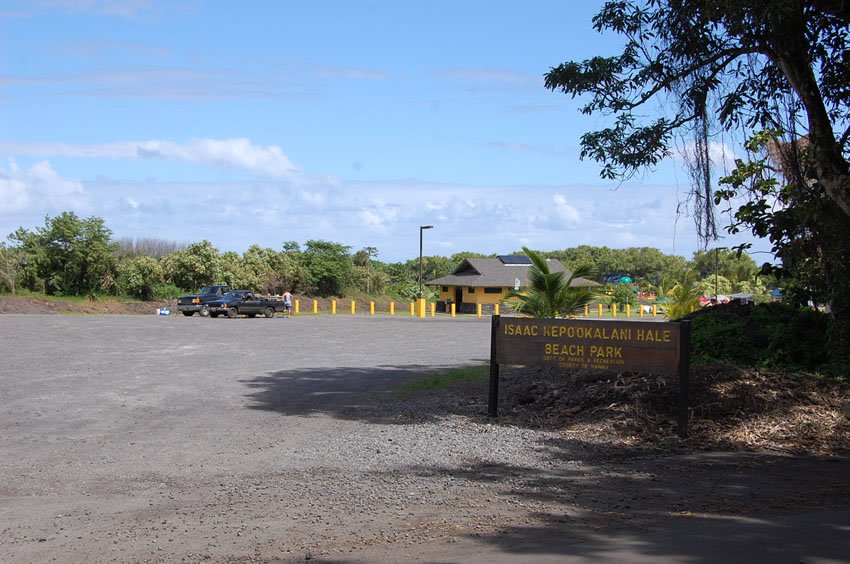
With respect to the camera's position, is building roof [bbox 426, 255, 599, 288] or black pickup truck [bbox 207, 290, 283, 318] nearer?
black pickup truck [bbox 207, 290, 283, 318]

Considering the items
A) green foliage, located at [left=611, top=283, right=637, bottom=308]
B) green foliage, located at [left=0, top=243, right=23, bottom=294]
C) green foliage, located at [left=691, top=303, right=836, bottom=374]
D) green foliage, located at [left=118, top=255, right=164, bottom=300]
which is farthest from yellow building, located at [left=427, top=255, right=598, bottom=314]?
green foliage, located at [left=691, top=303, right=836, bottom=374]

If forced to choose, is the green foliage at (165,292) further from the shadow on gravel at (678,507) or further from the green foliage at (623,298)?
Result: the shadow on gravel at (678,507)

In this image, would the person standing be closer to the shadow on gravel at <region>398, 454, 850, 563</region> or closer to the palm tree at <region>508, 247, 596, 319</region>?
the palm tree at <region>508, 247, 596, 319</region>

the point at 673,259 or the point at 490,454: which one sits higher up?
the point at 673,259

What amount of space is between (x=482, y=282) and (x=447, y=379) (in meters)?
51.0

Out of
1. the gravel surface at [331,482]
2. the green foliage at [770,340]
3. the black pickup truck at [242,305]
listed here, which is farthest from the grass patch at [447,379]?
the black pickup truck at [242,305]

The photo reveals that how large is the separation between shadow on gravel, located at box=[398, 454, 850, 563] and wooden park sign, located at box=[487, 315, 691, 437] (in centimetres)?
152

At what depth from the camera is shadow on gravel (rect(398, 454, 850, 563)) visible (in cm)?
562

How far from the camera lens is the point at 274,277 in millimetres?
65312

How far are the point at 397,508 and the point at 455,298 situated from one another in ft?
210

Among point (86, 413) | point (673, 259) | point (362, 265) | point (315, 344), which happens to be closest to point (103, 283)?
point (362, 265)

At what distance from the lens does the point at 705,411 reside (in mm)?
10547

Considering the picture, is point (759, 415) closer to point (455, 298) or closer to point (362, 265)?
point (455, 298)

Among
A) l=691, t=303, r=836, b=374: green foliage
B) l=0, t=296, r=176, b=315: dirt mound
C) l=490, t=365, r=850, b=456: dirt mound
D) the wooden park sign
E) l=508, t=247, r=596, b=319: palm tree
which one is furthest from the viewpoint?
l=0, t=296, r=176, b=315: dirt mound
